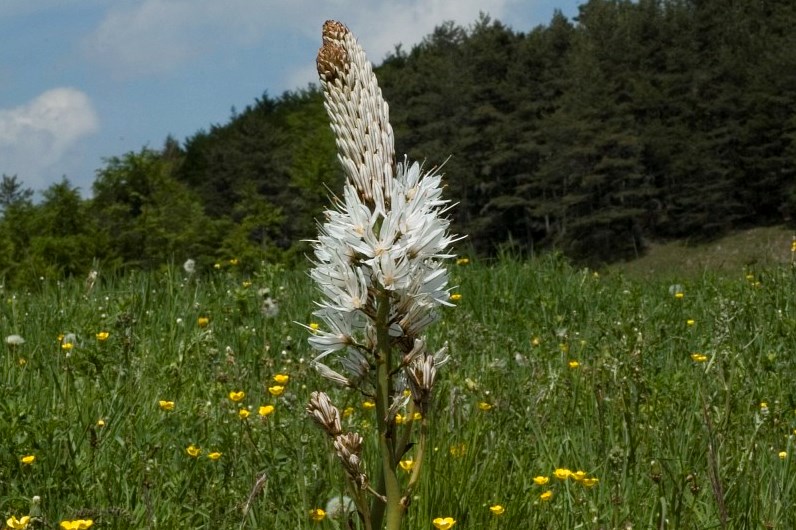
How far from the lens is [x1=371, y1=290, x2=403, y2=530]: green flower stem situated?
81.0 inches

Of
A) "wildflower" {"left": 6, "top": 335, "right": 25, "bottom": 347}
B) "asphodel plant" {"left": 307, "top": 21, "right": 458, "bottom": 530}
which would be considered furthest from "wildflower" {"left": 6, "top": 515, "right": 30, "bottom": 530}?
"wildflower" {"left": 6, "top": 335, "right": 25, "bottom": 347}

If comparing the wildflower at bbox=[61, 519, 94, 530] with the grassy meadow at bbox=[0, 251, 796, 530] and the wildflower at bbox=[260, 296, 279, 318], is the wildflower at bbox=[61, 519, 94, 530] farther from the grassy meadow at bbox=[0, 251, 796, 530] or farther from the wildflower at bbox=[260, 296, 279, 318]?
the wildflower at bbox=[260, 296, 279, 318]

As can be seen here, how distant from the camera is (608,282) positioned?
33.1ft

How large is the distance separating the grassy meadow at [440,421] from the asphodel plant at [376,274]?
66 centimetres

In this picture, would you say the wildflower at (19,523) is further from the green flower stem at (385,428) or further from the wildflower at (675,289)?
the wildflower at (675,289)

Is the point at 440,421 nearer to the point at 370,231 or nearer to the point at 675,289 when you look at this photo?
the point at 370,231

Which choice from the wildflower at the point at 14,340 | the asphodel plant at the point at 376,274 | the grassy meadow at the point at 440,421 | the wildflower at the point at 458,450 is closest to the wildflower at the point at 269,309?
the grassy meadow at the point at 440,421

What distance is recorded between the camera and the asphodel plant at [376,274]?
6.88 feet

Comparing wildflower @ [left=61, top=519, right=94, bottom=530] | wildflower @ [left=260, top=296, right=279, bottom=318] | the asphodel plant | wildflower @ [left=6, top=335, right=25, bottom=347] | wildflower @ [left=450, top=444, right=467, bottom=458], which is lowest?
wildflower @ [left=450, top=444, right=467, bottom=458]

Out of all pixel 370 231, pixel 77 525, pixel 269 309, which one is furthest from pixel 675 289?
pixel 370 231

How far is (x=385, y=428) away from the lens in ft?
6.80

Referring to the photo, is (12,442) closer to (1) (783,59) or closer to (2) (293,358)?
(2) (293,358)

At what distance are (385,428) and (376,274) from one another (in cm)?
34

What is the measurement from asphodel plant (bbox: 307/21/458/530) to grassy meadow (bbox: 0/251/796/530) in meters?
0.66
